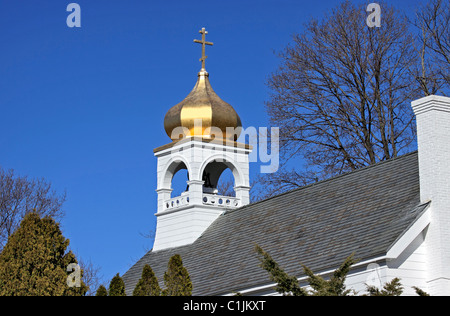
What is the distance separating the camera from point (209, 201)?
28969mm

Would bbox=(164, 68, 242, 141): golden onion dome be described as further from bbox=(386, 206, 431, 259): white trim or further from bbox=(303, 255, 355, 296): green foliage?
bbox=(303, 255, 355, 296): green foliage

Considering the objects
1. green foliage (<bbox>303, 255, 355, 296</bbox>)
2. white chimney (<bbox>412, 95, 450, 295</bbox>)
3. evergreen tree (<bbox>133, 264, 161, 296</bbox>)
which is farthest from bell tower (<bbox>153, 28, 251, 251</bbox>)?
green foliage (<bbox>303, 255, 355, 296</bbox>)

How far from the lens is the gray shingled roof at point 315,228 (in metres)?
18.9

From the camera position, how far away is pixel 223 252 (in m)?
24.2

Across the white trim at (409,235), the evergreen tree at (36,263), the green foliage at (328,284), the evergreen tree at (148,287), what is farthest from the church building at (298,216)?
the evergreen tree at (36,263)

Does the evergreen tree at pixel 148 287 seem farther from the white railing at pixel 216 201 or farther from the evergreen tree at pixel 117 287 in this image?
the white railing at pixel 216 201

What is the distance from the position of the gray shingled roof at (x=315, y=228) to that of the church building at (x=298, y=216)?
0.04m

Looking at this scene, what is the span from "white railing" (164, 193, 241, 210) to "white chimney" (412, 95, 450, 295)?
10634 millimetres

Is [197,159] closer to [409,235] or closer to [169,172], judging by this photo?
[169,172]

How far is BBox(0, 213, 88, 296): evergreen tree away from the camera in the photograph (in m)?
17.6

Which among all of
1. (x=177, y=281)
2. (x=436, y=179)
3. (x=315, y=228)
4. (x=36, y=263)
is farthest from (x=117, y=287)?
(x=436, y=179)

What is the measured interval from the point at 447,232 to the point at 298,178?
14503mm
